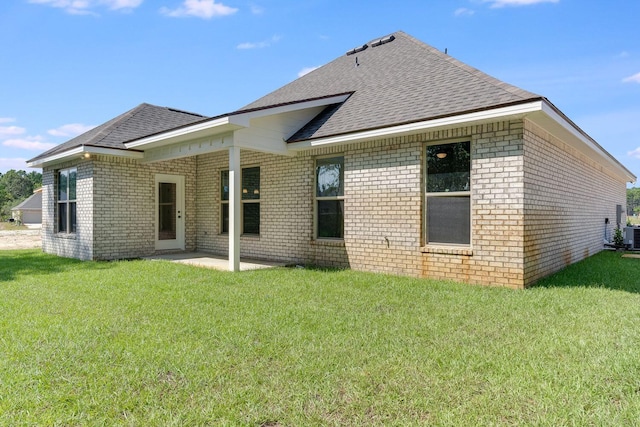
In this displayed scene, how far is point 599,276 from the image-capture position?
7.08m

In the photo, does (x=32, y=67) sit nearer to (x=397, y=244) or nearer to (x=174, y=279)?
(x=174, y=279)

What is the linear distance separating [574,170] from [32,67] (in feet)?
58.1

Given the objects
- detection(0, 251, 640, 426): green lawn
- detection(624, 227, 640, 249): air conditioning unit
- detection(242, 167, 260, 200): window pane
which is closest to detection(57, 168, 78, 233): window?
detection(242, 167, 260, 200): window pane

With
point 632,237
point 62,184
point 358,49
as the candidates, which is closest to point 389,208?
point 358,49

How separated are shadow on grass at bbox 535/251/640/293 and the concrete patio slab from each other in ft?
19.0

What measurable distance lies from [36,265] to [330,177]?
303 inches

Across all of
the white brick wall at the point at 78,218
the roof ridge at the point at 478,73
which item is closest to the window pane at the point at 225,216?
the white brick wall at the point at 78,218

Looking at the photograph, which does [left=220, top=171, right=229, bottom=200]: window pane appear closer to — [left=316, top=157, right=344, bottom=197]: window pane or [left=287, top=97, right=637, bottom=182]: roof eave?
[left=287, top=97, right=637, bottom=182]: roof eave

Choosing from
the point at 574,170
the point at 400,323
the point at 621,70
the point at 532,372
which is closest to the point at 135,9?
the point at 400,323

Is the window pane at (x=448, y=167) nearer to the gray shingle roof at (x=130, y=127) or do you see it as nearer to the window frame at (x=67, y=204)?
the gray shingle roof at (x=130, y=127)

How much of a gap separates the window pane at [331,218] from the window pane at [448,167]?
2.24 metres

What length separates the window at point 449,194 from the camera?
6.63m

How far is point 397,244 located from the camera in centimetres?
731

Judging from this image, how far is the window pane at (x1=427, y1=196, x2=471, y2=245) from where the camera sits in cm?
665
